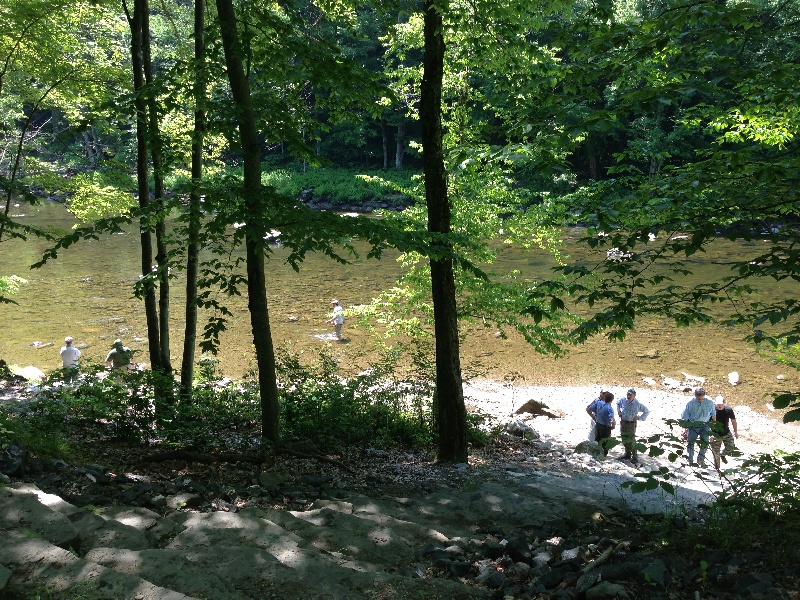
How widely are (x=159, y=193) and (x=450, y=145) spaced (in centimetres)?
418

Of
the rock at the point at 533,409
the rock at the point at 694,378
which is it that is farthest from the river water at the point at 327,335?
the rock at the point at 533,409

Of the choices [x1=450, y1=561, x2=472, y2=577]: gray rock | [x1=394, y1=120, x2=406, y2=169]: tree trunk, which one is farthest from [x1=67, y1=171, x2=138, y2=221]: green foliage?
[x1=394, y1=120, x2=406, y2=169]: tree trunk

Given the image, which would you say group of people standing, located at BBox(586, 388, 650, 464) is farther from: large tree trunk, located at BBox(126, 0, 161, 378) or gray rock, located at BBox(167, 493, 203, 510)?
gray rock, located at BBox(167, 493, 203, 510)

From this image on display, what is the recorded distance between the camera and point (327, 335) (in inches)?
678

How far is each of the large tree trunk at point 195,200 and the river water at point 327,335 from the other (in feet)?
10.1

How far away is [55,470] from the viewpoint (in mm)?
5484

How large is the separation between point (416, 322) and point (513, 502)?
4943 mm

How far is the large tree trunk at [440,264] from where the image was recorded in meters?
7.02

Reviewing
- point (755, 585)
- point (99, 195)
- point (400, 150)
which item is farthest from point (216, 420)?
point (400, 150)

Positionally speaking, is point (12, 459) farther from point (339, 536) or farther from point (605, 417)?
point (605, 417)

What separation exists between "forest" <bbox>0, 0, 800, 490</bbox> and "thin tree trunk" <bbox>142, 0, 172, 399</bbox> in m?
0.04

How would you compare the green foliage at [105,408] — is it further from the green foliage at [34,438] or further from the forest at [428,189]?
the green foliage at [34,438]

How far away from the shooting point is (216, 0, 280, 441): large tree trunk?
5805 millimetres

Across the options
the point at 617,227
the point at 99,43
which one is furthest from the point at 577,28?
the point at 99,43
